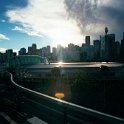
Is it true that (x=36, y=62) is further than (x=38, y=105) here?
Yes

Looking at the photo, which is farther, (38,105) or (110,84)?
(110,84)

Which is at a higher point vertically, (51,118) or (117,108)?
(51,118)

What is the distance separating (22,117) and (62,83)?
872 inches

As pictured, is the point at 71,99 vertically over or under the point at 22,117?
under

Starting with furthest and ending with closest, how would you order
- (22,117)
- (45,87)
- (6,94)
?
1. (45,87)
2. (6,94)
3. (22,117)

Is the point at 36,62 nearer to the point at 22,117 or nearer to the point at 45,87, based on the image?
the point at 45,87

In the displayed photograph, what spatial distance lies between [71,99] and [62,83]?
20.6ft

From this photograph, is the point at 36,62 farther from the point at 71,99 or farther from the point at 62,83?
the point at 71,99

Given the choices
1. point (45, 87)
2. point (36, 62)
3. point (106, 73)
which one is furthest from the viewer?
point (36, 62)

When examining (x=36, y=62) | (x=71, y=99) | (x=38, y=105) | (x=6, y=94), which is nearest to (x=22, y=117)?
(x=38, y=105)

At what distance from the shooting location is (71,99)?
1043 inches

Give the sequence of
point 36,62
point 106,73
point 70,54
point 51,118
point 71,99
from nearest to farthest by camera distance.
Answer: point 51,118
point 71,99
point 106,73
point 36,62
point 70,54

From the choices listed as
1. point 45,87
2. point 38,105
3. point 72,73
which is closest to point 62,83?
point 45,87

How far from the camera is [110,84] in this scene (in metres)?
32.2
